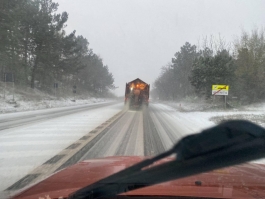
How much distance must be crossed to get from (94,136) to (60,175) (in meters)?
6.07

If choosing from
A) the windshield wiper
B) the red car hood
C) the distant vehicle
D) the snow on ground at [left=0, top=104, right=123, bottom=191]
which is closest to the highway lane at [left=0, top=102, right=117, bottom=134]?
the snow on ground at [left=0, top=104, right=123, bottom=191]

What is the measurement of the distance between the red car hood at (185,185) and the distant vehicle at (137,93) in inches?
1010

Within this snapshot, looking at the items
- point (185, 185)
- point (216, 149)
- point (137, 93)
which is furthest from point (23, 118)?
point (216, 149)

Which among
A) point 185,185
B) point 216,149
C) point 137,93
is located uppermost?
point 137,93

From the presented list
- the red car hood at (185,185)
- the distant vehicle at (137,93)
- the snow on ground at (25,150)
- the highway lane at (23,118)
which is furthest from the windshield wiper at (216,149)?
the distant vehicle at (137,93)

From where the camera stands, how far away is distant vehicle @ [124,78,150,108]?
2936 cm

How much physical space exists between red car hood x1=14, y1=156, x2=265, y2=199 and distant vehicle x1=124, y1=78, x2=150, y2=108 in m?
25.6

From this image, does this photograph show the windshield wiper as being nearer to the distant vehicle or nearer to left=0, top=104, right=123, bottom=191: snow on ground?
left=0, top=104, right=123, bottom=191: snow on ground

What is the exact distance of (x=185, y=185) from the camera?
267 centimetres

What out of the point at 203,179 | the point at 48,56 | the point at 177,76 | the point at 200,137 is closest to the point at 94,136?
the point at 203,179

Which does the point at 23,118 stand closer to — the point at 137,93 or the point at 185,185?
the point at 137,93

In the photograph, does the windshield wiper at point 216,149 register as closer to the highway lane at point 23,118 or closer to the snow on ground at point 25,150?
the snow on ground at point 25,150

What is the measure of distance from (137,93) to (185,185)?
27.1 meters

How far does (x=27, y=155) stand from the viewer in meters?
6.55
